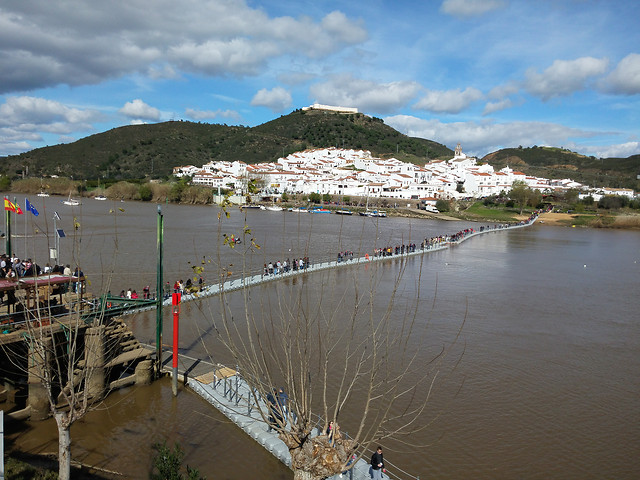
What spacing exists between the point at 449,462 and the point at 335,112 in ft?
628

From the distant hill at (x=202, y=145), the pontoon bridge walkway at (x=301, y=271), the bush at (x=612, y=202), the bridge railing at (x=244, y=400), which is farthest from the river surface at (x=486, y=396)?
the distant hill at (x=202, y=145)

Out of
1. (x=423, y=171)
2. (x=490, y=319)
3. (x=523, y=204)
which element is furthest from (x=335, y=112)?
(x=490, y=319)

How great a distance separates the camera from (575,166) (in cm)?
16962

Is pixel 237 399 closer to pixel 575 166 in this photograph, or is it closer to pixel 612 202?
pixel 612 202

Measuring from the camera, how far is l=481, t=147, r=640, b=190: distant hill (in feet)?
447

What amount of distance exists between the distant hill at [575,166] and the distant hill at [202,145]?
111 feet

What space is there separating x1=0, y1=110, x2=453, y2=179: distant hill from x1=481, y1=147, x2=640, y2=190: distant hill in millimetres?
33762

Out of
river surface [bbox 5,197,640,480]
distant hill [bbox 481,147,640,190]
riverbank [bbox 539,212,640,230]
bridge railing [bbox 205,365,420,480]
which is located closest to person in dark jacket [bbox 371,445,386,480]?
bridge railing [bbox 205,365,420,480]

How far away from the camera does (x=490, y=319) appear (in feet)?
61.5

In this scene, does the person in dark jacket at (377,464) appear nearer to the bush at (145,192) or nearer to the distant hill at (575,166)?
the bush at (145,192)

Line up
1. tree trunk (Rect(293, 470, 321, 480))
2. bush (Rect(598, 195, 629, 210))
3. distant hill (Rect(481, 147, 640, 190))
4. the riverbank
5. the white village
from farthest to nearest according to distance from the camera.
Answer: distant hill (Rect(481, 147, 640, 190)) < the white village < bush (Rect(598, 195, 629, 210)) < the riverbank < tree trunk (Rect(293, 470, 321, 480))

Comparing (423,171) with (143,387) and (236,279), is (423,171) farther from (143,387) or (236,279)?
(143,387)

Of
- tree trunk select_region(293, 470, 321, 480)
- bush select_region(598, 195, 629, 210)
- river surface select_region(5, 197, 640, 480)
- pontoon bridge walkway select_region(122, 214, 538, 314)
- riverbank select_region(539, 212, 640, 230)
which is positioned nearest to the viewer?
tree trunk select_region(293, 470, 321, 480)

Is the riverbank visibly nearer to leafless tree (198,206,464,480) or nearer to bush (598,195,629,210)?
bush (598,195,629,210)
